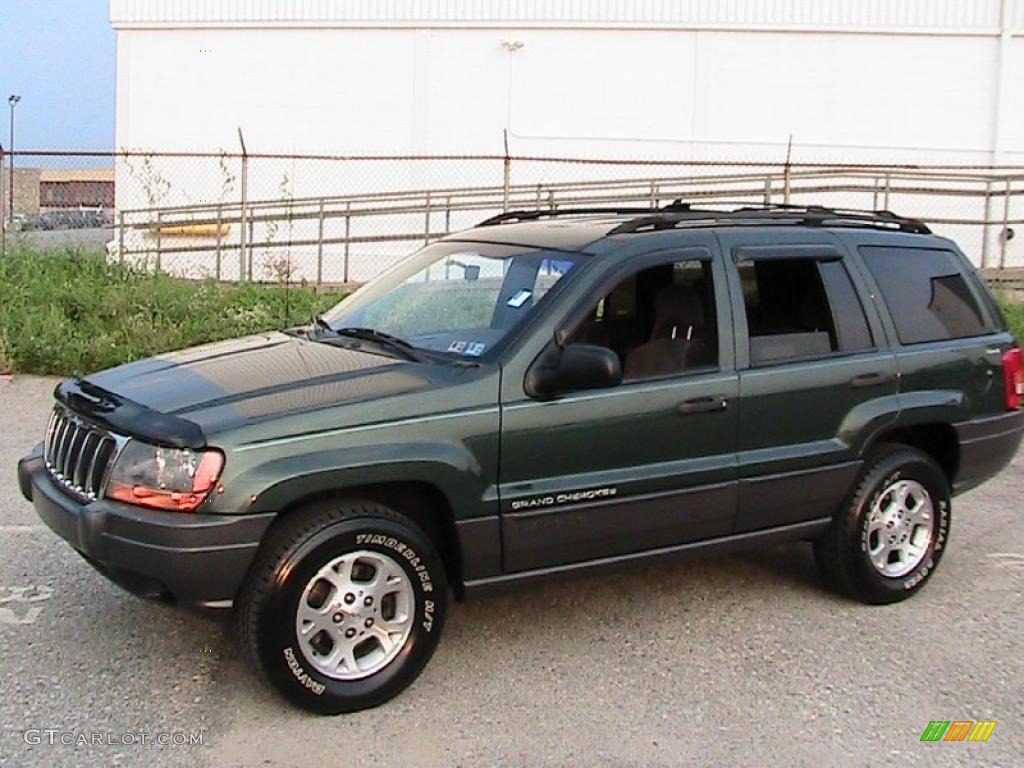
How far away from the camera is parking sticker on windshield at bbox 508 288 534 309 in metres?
4.76

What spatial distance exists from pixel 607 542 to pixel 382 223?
16.4 m

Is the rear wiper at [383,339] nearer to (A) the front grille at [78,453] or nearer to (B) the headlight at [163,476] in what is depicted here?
(B) the headlight at [163,476]

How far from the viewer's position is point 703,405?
483 centimetres

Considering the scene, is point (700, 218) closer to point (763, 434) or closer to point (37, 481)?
point (763, 434)

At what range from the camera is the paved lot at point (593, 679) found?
157 inches

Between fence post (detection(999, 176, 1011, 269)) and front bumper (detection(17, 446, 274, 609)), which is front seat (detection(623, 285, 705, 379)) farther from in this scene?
fence post (detection(999, 176, 1011, 269))

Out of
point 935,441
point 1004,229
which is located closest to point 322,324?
point 935,441

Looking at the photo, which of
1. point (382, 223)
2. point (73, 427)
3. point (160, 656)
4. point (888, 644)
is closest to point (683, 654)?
point (888, 644)

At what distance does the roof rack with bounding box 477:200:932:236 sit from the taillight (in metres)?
0.73

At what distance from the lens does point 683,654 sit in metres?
4.81

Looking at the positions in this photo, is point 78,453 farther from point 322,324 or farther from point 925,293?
point 925,293

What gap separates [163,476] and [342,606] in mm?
759

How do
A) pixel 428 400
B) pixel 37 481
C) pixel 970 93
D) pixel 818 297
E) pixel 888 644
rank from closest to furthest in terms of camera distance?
pixel 428 400, pixel 37 481, pixel 888 644, pixel 818 297, pixel 970 93

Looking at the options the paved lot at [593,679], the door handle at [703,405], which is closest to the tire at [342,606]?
the paved lot at [593,679]
